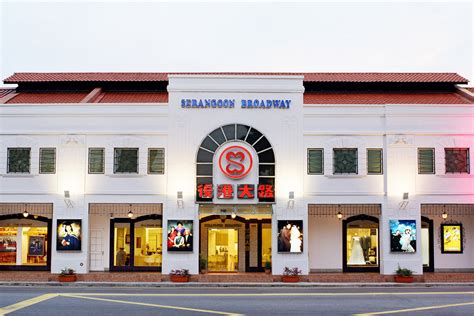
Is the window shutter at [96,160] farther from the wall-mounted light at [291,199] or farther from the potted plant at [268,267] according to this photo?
the potted plant at [268,267]

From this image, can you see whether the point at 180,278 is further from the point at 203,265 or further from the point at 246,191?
the point at 246,191

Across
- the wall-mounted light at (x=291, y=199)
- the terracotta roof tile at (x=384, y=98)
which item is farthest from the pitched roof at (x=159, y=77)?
the wall-mounted light at (x=291, y=199)

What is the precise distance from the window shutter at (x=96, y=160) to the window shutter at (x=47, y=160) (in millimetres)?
1958

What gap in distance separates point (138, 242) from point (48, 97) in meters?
10.8

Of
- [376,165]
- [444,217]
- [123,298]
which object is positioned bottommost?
[123,298]

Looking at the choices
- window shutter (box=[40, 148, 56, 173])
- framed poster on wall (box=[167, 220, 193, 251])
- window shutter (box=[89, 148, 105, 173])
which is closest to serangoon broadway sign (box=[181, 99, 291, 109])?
window shutter (box=[89, 148, 105, 173])

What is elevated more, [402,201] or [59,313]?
[402,201]

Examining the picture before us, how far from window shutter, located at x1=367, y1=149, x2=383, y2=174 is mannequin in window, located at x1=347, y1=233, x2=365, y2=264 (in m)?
4.15

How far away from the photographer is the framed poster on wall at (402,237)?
1291 inches

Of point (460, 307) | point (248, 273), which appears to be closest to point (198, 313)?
point (460, 307)

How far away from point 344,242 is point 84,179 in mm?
14697

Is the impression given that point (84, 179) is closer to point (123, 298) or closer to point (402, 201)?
point (123, 298)

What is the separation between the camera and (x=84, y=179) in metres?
33.3

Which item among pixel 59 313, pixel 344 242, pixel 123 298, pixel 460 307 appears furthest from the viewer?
pixel 344 242
